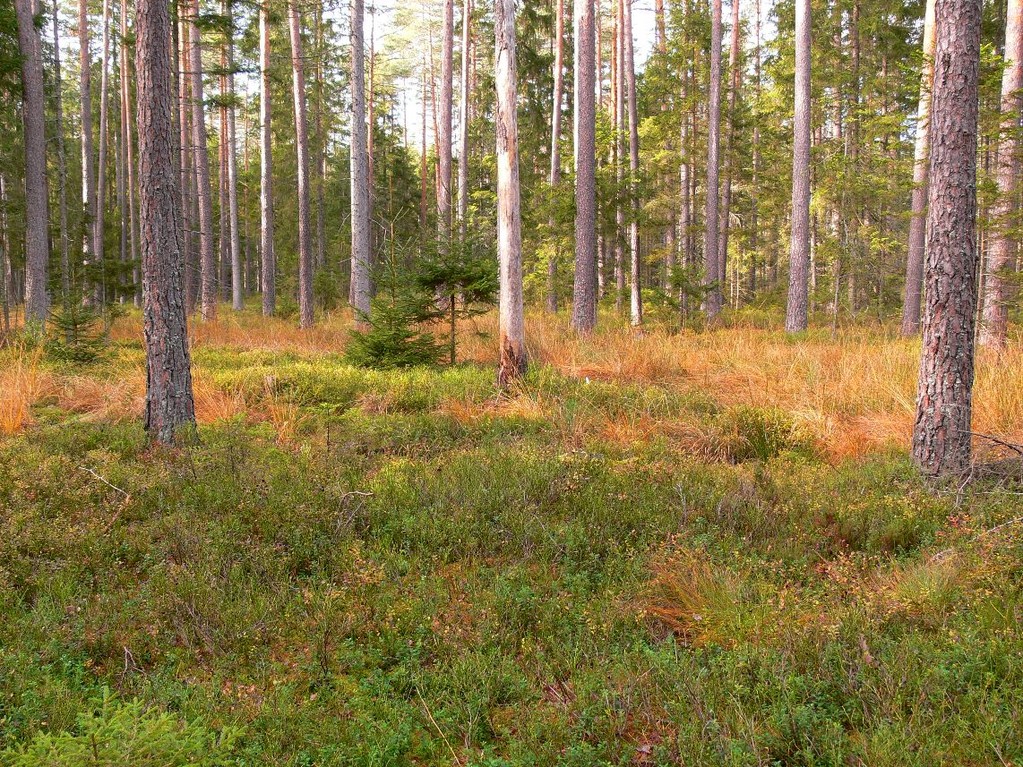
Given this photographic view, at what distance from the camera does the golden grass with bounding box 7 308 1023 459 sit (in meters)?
6.91

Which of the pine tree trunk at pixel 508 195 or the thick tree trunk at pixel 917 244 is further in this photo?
the thick tree trunk at pixel 917 244

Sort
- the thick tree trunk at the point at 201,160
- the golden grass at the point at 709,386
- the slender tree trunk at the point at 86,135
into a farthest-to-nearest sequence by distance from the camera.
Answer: the slender tree trunk at the point at 86,135 < the thick tree trunk at the point at 201,160 < the golden grass at the point at 709,386

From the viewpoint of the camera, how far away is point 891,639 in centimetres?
313

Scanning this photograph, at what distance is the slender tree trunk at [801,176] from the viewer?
50.3 ft

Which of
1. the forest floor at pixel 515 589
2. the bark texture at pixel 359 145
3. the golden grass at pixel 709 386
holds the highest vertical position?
the bark texture at pixel 359 145

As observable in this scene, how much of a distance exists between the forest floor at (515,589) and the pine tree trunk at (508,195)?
1.79 m

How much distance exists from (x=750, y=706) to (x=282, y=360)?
10081mm

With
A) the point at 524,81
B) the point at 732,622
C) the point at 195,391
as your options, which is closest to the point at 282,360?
the point at 195,391

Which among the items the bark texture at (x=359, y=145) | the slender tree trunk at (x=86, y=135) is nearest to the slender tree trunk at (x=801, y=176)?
the bark texture at (x=359, y=145)

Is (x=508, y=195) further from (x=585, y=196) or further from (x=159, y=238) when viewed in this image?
(x=585, y=196)

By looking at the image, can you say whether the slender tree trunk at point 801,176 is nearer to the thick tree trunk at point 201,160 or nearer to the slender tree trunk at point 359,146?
the slender tree trunk at point 359,146

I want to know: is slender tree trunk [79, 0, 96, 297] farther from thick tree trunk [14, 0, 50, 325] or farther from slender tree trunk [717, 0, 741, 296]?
slender tree trunk [717, 0, 741, 296]

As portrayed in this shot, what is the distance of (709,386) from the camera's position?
30.1ft

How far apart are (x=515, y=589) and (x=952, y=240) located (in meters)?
4.37
